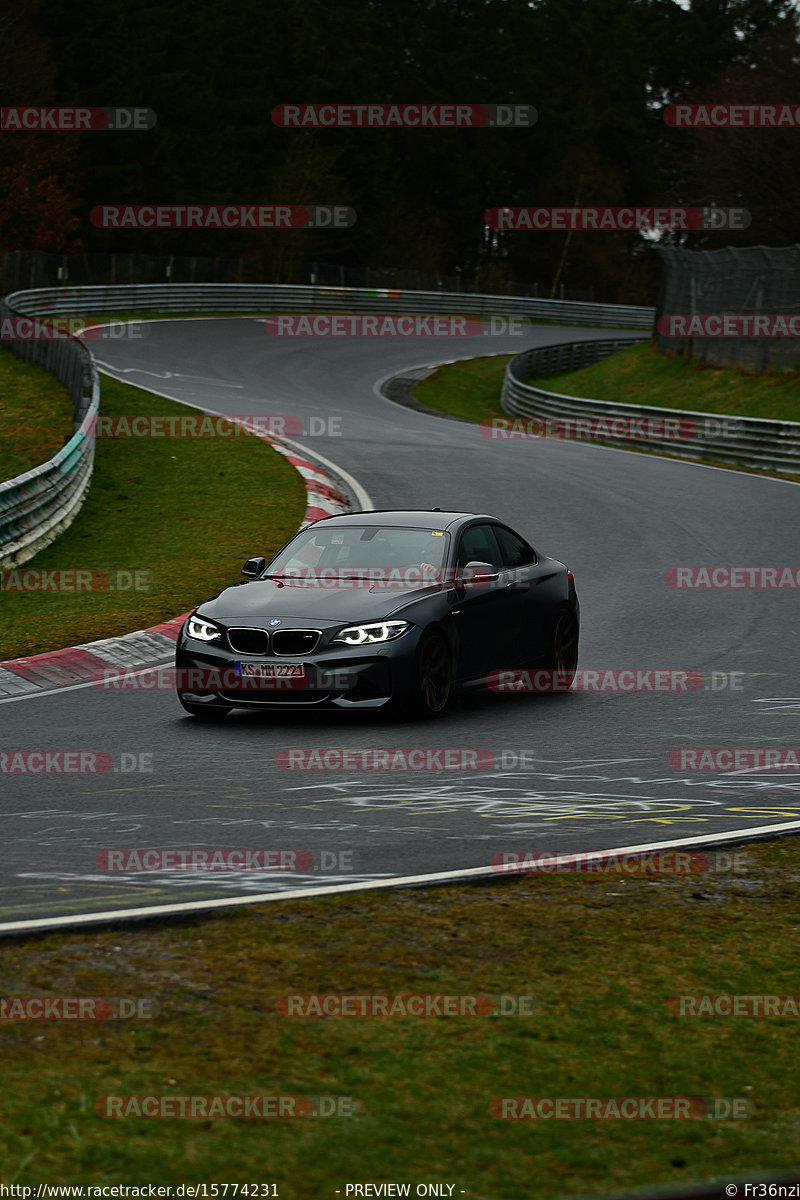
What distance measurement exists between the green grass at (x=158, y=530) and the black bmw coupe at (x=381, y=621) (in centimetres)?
276

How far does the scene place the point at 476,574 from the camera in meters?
12.6

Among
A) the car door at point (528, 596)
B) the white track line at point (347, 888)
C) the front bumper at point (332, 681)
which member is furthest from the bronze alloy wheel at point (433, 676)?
the white track line at point (347, 888)

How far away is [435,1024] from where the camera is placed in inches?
213

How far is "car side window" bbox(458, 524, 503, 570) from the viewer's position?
13.2 m

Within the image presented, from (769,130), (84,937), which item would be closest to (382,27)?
(769,130)

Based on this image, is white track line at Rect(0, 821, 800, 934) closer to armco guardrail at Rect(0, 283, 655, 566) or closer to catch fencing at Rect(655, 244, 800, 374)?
armco guardrail at Rect(0, 283, 655, 566)

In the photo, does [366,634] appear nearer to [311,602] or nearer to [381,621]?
[381,621]

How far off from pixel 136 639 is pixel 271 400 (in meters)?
25.9

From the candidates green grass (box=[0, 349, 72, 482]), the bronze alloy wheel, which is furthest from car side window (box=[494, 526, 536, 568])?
green grass (box=[0, 349, 72, 482])

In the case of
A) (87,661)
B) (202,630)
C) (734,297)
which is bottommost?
(87,661)

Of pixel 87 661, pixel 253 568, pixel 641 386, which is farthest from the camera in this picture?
pixel 641 386

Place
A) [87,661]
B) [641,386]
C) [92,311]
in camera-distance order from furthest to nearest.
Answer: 1. [92,311]
2. [641,386]
3. [87,661]

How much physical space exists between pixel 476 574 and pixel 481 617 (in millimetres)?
352

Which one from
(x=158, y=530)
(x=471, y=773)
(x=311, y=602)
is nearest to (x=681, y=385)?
(x=158, y=530)
